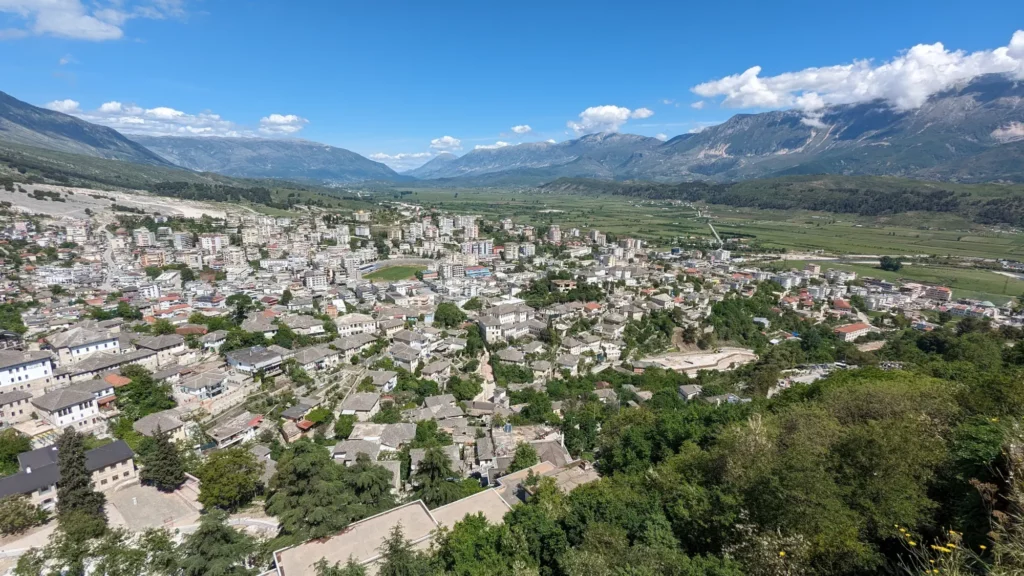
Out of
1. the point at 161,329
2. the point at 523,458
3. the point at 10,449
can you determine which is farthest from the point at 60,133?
the point at 523,458

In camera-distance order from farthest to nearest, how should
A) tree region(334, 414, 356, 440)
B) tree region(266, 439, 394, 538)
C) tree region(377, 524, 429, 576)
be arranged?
1. tree region(334, 414, 356, 440)
2. tree region(266, 439, 394, 538)
3. tree region(377, 524, 429, 576)

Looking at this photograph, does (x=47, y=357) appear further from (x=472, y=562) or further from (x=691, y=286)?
(x=691, y=286)

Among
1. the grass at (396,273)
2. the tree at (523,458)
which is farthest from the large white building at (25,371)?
the grass at (396,273)

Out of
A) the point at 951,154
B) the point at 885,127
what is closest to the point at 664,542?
the point at 951,154

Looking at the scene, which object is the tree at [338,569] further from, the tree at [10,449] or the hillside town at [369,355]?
the tree at [10,449]

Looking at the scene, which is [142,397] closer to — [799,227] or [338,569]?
[338,569]

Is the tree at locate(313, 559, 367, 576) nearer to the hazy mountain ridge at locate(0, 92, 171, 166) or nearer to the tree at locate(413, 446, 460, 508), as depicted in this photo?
the tree at locate(413, 446, 460, 508)

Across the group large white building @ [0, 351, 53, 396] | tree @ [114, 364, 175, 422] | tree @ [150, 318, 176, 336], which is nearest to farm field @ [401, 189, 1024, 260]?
tree @ [150, 318, 176, 336]
